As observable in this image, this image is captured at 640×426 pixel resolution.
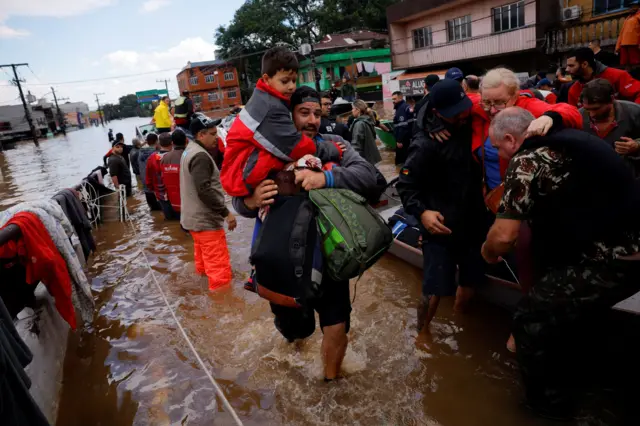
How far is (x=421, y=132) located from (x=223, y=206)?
247cm

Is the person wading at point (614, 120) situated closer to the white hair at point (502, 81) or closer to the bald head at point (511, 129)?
the white hair at point (502, 81)

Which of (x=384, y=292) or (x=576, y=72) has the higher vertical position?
(x=576, y=72)

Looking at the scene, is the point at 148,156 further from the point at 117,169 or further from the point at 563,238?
the point at 563,238

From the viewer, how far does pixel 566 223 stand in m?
2.20

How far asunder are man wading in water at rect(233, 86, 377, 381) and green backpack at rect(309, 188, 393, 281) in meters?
0.12

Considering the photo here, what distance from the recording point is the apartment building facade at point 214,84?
56.2 m

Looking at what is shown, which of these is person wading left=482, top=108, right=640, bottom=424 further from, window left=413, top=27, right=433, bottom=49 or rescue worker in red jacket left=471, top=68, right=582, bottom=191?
window left=413, top=27, right=433, bottom=49

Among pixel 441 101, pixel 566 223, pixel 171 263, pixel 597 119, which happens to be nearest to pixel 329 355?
pixel 566 223

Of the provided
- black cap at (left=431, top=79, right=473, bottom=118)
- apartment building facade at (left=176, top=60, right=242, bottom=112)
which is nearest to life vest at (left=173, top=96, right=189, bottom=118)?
black cap at (left=431, top=79, right=473, bottom=118)

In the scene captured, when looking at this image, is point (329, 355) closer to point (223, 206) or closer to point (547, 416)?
point (547, 416)

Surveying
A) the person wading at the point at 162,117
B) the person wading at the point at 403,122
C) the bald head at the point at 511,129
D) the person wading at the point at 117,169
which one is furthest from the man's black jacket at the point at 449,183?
the person wading at the point at 162,117

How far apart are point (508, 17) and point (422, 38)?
5.51 meters

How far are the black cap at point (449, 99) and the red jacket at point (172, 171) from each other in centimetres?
423

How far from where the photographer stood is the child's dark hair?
246 cm
